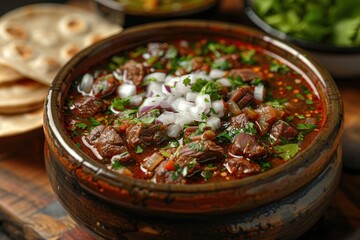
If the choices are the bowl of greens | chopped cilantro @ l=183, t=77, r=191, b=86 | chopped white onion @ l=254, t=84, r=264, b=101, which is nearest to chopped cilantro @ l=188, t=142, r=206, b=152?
chopped cilantro @ l=183, t=77, r=191, b=86

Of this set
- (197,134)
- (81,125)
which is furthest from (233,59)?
(81,125)

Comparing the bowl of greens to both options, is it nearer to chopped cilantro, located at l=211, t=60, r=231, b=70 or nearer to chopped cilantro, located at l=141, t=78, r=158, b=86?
chopped cilantro, located at l=211, t=60, r=231, b=70

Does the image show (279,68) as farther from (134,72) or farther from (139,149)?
(139,149)

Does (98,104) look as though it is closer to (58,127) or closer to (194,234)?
(58,127)

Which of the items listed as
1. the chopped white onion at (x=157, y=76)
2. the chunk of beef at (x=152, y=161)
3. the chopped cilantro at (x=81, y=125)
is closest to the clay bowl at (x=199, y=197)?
the chopped cilantro at (x=81, y=125)

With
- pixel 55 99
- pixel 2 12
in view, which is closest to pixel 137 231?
pixel 55 99

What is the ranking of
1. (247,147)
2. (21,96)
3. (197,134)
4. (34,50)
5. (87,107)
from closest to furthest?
(247,147) → (197,134) → (87,107) → (21,96) → (34,50)

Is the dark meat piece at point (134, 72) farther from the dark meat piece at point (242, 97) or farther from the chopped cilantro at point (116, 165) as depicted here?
the chopped cilantro at point (116, 165)
